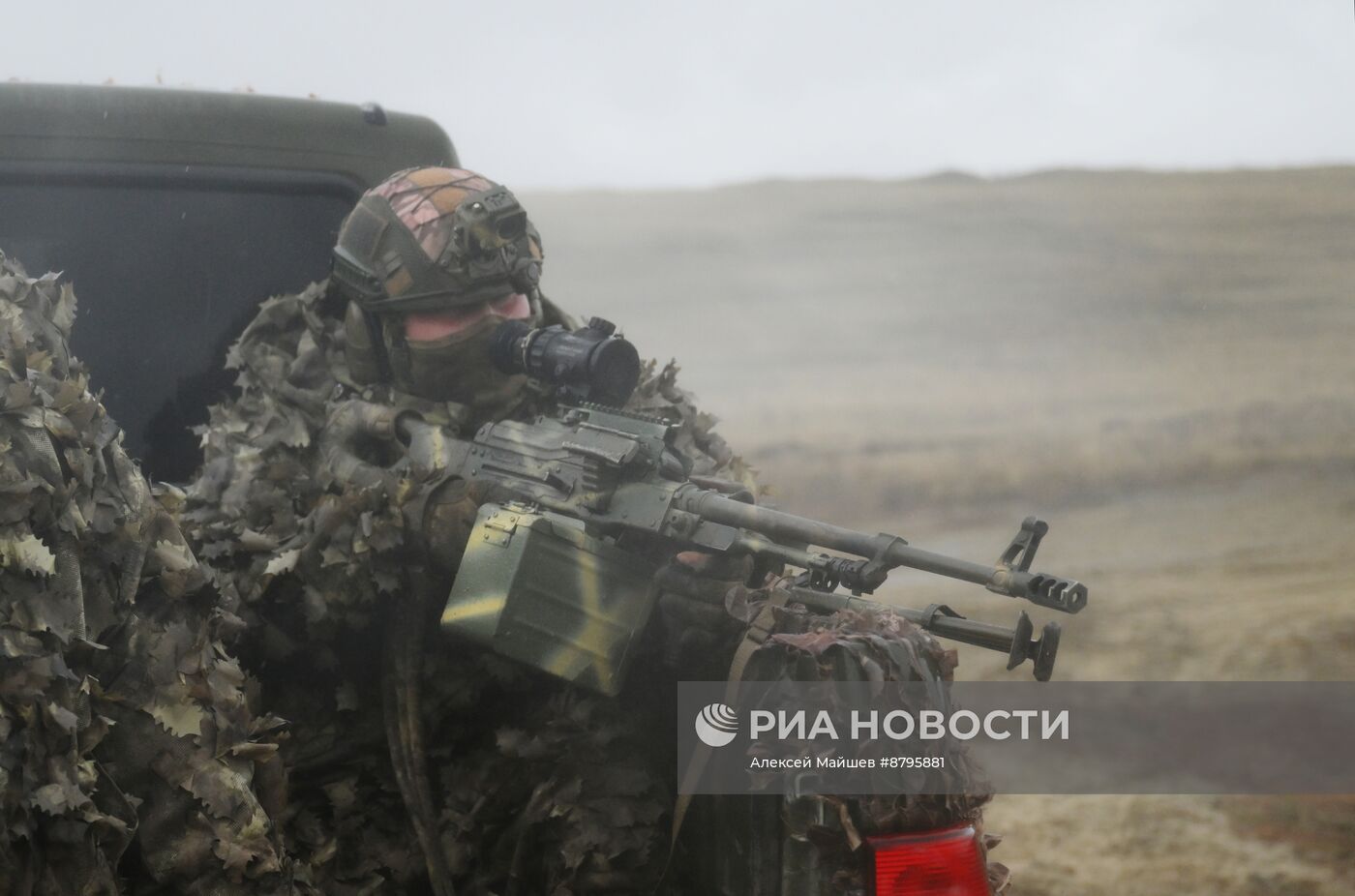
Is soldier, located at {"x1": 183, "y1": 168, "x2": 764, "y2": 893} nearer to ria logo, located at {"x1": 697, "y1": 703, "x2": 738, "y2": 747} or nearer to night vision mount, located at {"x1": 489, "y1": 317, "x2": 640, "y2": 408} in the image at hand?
ria logo, located at {"x1": 697, "y1": 703, "x2": 738, "y2": 747}

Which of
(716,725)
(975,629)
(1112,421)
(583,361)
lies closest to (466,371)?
(583,361)

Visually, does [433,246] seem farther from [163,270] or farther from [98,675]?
[98,675]

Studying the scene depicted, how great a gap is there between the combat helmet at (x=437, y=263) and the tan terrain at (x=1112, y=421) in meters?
3.02

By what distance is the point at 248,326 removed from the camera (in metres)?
3.95

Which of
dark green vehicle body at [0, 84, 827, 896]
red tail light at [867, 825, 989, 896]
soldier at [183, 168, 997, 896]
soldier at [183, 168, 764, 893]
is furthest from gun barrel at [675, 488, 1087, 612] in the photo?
dark green vehicle body at [0, 84, 827, 896]

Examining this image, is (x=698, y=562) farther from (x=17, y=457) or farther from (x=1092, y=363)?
(x=1092, y=363)

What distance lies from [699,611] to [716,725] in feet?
0.79

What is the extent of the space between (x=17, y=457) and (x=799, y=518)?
48.6 inches

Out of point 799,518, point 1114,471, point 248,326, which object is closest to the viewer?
point 799,518

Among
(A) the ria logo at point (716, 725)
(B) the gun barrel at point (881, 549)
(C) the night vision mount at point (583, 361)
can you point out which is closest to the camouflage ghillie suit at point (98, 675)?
(A) the ria logo at point (716, 725)

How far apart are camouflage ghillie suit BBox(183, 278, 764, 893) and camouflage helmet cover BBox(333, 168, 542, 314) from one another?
43 centimetres

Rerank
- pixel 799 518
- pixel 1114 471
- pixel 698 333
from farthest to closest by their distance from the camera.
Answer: pixel 698 333 < pixel 1114 471 < pixel 799 518

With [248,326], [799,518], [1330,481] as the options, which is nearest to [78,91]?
[248,326]

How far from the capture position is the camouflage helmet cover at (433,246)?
3.70m
